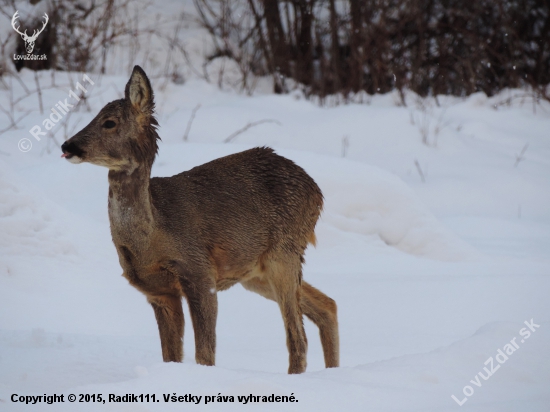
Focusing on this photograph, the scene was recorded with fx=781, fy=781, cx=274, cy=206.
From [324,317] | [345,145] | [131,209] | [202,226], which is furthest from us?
[345,145]

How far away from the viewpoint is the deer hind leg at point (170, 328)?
5086 millimetres

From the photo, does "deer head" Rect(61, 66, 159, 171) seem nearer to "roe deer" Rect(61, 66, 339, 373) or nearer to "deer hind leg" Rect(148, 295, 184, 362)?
"roe deer" Rect(61, 66, 339, 373)

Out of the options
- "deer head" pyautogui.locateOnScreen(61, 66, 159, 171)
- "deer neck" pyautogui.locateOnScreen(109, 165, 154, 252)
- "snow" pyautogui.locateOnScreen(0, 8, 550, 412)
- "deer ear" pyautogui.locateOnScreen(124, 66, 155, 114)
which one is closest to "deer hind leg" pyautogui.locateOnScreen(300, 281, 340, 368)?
"snow" pyautogui.locateOnScreen(0, 8, 550, 412)

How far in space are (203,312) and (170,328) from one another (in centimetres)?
40

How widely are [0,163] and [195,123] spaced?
4.88m

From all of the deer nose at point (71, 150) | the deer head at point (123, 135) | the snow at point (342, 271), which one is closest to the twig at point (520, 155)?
the snow at point (342, 271)

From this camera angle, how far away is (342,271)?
8.07 meters

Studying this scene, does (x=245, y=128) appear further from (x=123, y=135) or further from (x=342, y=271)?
(x=123, y=135)

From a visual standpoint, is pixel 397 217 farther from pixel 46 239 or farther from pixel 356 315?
pixel 46 239

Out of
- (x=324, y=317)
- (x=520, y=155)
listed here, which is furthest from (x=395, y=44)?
(x=324, y=317)

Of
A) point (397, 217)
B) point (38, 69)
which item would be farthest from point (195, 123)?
point (397, 217)

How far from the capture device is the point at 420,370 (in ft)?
13.9

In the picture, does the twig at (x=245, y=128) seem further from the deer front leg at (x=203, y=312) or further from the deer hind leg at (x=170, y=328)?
the deer front leg at (x=203, y=312)

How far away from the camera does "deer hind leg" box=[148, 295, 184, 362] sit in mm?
5086
